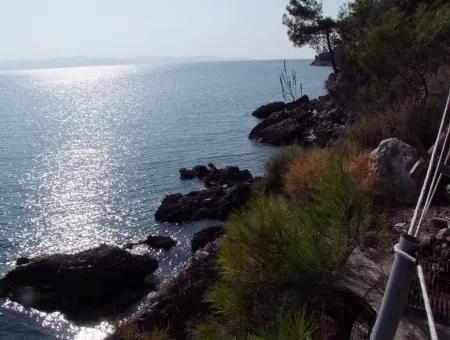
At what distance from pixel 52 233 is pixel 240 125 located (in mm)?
32527

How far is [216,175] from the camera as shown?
1244 inches

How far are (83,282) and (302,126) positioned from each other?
2935cm

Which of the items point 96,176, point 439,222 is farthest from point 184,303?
point 96,176

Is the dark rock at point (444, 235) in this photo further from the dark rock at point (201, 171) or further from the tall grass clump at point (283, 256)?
the dark rock at point (201, 171)

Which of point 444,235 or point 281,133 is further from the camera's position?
point 281,133

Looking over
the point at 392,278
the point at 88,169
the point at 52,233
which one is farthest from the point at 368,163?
the point at 88,169

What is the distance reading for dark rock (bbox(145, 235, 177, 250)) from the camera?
21.6 m

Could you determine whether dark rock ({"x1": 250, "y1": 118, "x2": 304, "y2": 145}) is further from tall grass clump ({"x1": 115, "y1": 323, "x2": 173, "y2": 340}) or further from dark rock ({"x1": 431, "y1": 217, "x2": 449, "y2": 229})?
dark rock ({"x1": 431, "y1": 217, "x2": 449, "y2": 229})

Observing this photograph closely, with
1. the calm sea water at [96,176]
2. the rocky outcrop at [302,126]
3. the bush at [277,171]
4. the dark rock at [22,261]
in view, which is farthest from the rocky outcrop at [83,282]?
the rocky outcrop at [302,126]

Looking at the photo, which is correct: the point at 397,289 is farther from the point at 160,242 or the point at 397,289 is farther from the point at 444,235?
the point at 160,242

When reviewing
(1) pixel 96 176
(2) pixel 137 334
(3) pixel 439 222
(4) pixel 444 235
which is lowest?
(1) pixel 96 176

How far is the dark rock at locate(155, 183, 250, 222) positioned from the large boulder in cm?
1286

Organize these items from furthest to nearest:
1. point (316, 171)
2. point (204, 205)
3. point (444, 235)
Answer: point (204, 205), point (316, 171), point (444, 235)

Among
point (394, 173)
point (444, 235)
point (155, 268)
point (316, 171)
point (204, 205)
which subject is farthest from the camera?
point (204, 205)
